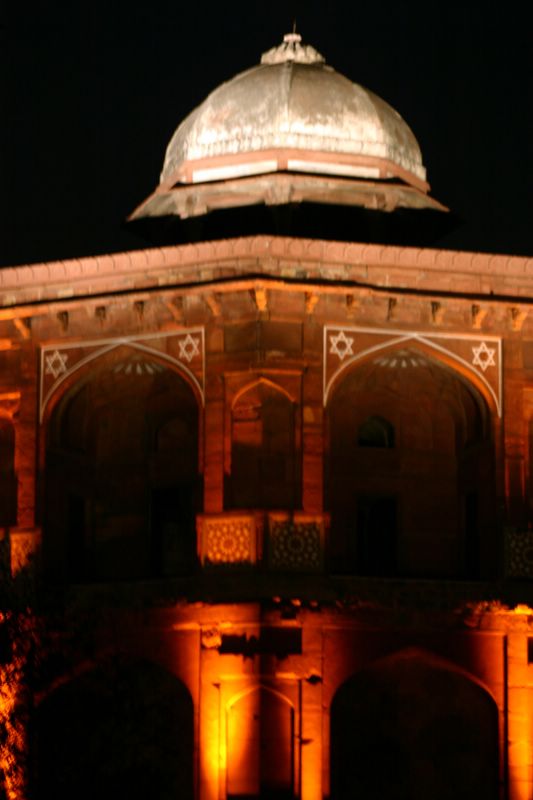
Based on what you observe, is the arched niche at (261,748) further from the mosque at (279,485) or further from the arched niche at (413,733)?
the arched niche at (413,733)

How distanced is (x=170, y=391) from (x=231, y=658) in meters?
4.09

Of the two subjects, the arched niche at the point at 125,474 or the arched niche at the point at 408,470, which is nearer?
the arched niche at the point at 408,470

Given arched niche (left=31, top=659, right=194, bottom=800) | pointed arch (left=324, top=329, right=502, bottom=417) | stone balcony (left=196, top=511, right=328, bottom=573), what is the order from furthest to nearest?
pointed arch (left=324, top=329, right=502, bottom=417)
stone balcony (left=196, top=511, right=328, bottom=573)
arched niche (left=31, top=659, right=194, bottom=800)

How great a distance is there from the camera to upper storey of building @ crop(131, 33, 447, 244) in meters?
29.4

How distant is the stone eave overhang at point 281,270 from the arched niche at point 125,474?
3.77ft

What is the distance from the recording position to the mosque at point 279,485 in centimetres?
2634

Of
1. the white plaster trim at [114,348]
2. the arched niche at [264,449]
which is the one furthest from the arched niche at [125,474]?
the arched niche at [264,449]

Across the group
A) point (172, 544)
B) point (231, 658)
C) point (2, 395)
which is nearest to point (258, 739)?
point (231, 658)

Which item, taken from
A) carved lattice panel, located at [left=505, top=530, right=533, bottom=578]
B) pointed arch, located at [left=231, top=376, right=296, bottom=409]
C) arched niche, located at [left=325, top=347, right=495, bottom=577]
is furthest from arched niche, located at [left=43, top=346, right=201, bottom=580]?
carved lattice panel, located at [left=505, top=530, right=533, bottom=578]

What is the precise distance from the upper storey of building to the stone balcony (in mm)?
4272

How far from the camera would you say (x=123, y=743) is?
26281mm

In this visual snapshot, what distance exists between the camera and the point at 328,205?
96.3 feet

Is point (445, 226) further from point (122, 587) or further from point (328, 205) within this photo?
point (122, 587)

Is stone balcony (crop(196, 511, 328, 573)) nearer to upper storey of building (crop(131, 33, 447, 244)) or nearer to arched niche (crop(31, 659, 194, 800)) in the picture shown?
arched niche (crop(31, 659, 194, 800))
